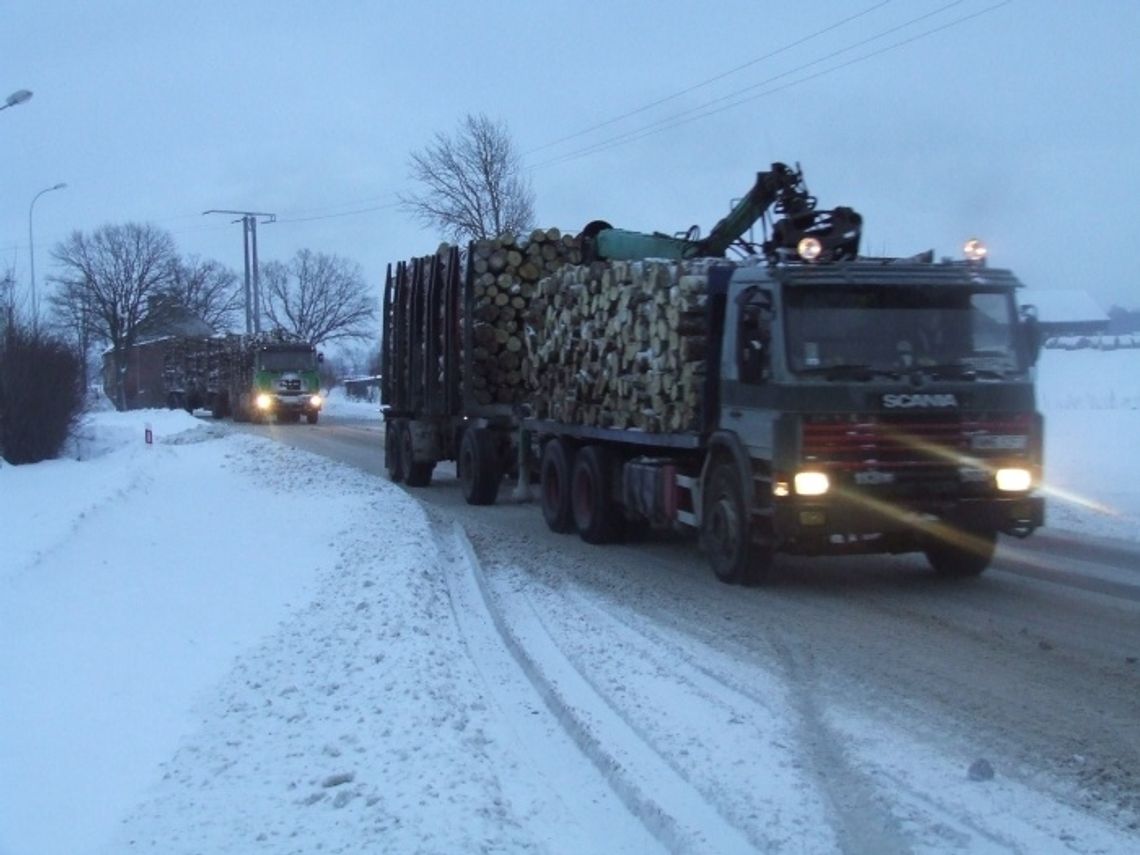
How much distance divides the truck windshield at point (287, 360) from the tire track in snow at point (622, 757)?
40.6 metres

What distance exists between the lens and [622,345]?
42.8ft

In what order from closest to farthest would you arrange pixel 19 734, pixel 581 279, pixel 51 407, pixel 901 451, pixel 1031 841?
1. pixel 1031 841
2. pixel 19 734
3. pixel 901 451
4. pixel 581 279
5. pixel 51 407

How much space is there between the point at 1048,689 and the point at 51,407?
2734cm

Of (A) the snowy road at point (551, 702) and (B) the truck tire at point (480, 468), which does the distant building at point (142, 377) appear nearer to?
(B) the truck tire at point (480, 468)

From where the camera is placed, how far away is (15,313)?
99.4 ft

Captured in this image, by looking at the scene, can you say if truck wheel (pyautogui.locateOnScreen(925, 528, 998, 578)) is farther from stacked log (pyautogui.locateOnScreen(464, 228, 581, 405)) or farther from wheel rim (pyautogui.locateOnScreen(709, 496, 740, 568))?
stacked log (pyautogui.locateOnScreen(464, 228, 581, 405))

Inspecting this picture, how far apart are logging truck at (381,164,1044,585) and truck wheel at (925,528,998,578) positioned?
0.07 ft

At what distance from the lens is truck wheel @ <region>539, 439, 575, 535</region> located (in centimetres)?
1486

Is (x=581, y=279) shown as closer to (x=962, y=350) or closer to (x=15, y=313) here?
(x=962, y=350)

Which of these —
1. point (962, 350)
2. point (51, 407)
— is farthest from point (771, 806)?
point (51, 407)

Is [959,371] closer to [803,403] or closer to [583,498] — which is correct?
[803,403]

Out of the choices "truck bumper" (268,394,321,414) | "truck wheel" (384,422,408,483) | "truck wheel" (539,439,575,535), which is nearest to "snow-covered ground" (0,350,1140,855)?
"truck wheel" (539,439,575,535)

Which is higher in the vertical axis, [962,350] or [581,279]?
[581,279]

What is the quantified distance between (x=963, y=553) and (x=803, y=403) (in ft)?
7.89
